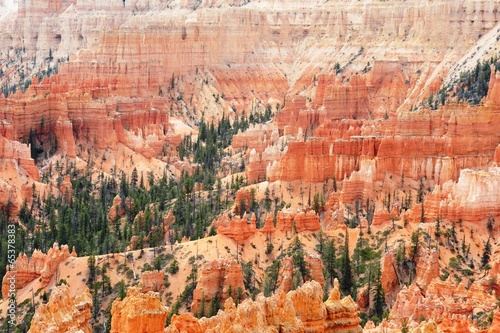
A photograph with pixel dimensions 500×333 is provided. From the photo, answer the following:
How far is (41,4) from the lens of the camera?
183 metres

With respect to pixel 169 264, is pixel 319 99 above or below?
above

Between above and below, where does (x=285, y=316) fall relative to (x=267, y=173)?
above

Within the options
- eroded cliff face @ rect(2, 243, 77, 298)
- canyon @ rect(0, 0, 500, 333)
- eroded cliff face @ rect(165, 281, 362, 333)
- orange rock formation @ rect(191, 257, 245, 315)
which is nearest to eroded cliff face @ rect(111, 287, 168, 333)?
canyon @ rect(0, 0, 500, 333)

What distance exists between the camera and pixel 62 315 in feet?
137

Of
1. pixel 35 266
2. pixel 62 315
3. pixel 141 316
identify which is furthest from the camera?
pixel 35 266

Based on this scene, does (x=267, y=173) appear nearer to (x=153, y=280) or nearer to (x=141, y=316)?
(x=153, y=280)

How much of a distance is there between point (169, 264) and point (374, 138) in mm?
26432

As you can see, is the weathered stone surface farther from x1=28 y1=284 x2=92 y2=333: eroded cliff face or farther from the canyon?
x1=28 y1=284 x2=92 y2=333: eroded cliff face

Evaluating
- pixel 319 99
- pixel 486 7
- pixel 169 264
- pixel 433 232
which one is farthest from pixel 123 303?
pixel 486 7

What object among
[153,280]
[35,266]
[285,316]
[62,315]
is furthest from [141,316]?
[35,266]

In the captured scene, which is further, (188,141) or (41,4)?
(41,4)

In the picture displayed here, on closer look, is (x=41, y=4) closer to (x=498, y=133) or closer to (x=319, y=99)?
(x=319, y=99)

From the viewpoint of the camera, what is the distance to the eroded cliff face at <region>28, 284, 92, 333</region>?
3933 centimetres

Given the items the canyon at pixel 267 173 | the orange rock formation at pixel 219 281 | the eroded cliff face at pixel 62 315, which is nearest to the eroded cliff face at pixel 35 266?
the canyon at pixel 267 173
